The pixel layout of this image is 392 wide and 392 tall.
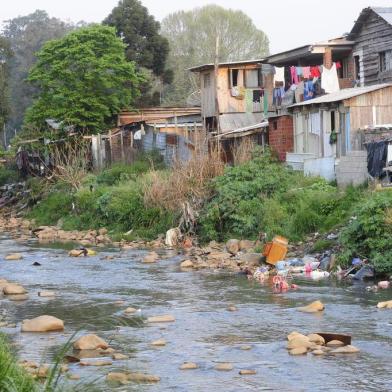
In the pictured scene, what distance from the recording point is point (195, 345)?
12.4 metres

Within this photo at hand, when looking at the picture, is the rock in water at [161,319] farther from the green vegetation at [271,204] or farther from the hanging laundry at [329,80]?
the hanging laundry at [329,80]

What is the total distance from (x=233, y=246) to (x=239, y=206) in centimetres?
176

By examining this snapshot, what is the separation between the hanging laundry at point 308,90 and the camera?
2941 centimetres

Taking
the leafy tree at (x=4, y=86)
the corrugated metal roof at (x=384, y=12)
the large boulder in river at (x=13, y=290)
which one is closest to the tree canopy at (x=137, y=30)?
the leafy tree at (x=4, y=86)

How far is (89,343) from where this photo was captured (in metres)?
12.1

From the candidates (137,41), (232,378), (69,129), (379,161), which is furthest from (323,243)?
(137,41)

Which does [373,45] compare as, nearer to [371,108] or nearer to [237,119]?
[371,108]

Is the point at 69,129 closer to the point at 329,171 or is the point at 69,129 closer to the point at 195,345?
the point at 329,171

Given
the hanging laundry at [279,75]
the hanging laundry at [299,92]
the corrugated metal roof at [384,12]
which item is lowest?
the hanging laundry at [299,92]

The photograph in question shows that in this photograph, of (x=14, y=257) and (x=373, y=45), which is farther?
(x=373, y=45)

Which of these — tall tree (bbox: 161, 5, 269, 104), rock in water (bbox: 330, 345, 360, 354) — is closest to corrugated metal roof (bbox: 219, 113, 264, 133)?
tall tree (bbox: 161, 5, 269, 104)

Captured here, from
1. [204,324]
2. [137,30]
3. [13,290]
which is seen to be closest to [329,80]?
[13,290]

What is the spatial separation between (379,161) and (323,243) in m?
3.34

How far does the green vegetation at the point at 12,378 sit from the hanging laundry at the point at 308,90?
22.9 m
